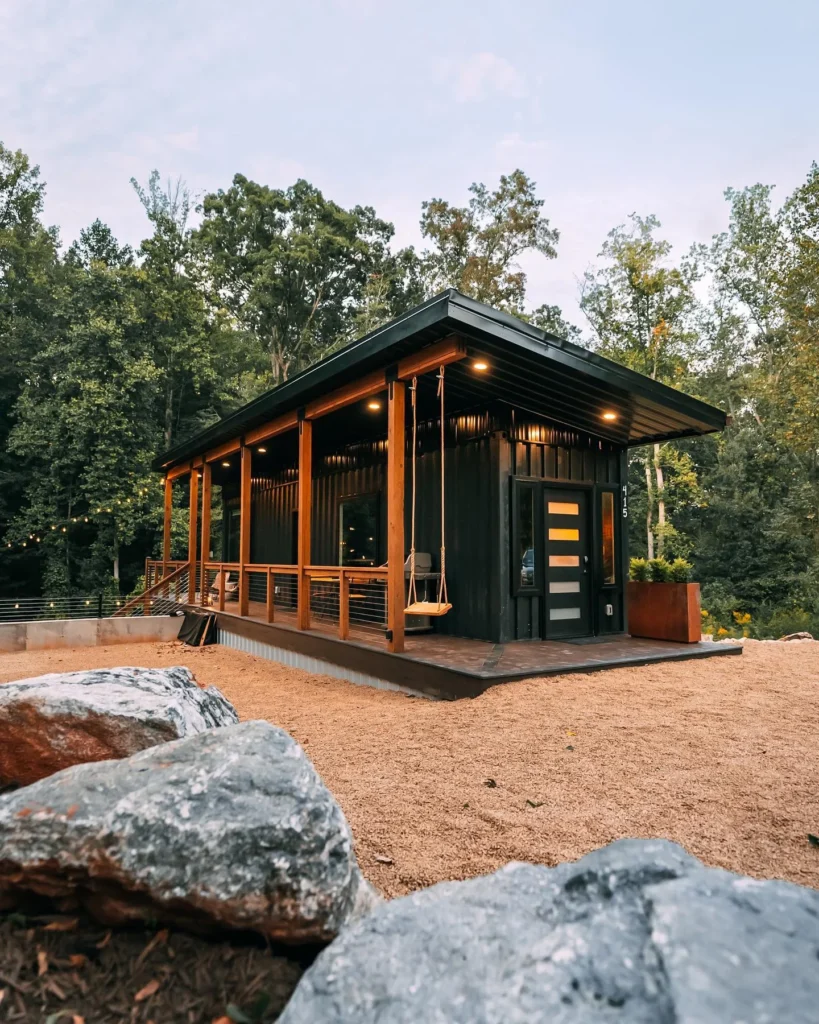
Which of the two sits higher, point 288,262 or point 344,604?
point 288,262

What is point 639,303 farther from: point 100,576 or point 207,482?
point 100,576

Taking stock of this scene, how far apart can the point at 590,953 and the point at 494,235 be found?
2465 cm

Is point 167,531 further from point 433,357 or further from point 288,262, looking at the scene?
point 288,262

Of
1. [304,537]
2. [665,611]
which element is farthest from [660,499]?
[304,537]

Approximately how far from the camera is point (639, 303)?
692 inches

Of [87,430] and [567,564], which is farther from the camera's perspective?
[87,430]

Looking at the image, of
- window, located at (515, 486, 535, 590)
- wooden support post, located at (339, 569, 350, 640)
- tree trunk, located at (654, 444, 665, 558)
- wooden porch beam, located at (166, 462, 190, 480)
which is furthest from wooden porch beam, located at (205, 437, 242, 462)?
tree trunk, located at (654, 444, 665, 558)

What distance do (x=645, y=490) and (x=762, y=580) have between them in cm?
412

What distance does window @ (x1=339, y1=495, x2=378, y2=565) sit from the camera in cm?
962

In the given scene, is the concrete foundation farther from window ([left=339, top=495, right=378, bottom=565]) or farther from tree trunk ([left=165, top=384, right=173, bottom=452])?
tree trunk ([left=165, top=384, right=173, bottom=452])

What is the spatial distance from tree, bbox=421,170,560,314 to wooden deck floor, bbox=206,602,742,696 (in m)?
17.6

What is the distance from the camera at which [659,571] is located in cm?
750

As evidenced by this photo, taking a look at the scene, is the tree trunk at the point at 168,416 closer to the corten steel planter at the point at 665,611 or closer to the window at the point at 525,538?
the window at the point at 525,538

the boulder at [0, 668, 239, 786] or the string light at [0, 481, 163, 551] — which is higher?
the string light at [0, 481, 163, 551]
